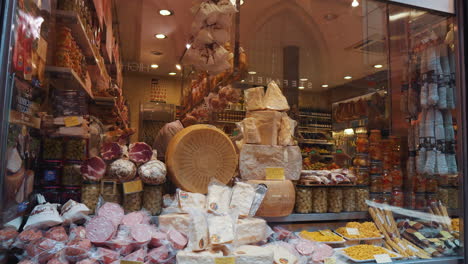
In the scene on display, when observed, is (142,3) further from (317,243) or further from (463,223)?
(463,223)

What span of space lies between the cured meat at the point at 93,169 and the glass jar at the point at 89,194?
0.04 m

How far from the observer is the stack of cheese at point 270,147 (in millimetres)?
2279

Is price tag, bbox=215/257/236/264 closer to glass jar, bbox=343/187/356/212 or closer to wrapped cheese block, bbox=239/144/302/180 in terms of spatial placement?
wrapped cheese block, bbox=239/144/302/180

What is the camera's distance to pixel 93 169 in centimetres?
194

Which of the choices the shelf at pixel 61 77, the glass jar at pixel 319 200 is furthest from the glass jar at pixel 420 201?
the shelf at pixel 61 77

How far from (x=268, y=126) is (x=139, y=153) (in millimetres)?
875

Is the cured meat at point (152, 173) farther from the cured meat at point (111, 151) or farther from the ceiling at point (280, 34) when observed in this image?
the ceiling at point (280, 34)

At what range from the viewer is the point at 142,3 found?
14.8 feet

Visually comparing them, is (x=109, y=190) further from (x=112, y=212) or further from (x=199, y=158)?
(x=199, y=158)

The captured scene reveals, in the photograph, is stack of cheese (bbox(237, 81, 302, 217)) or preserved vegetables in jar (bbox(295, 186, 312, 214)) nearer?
stack of cheese (bbox(237, 81, 302, 217))

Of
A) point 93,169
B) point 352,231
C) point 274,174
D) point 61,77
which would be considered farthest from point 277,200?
point 61,77

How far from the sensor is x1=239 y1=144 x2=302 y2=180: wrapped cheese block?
2336mm

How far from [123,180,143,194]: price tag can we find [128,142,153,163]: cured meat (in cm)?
13

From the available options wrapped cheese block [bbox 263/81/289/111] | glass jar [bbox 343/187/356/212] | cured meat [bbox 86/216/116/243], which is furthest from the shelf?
glass jar [bbox 343/187/356/212]
